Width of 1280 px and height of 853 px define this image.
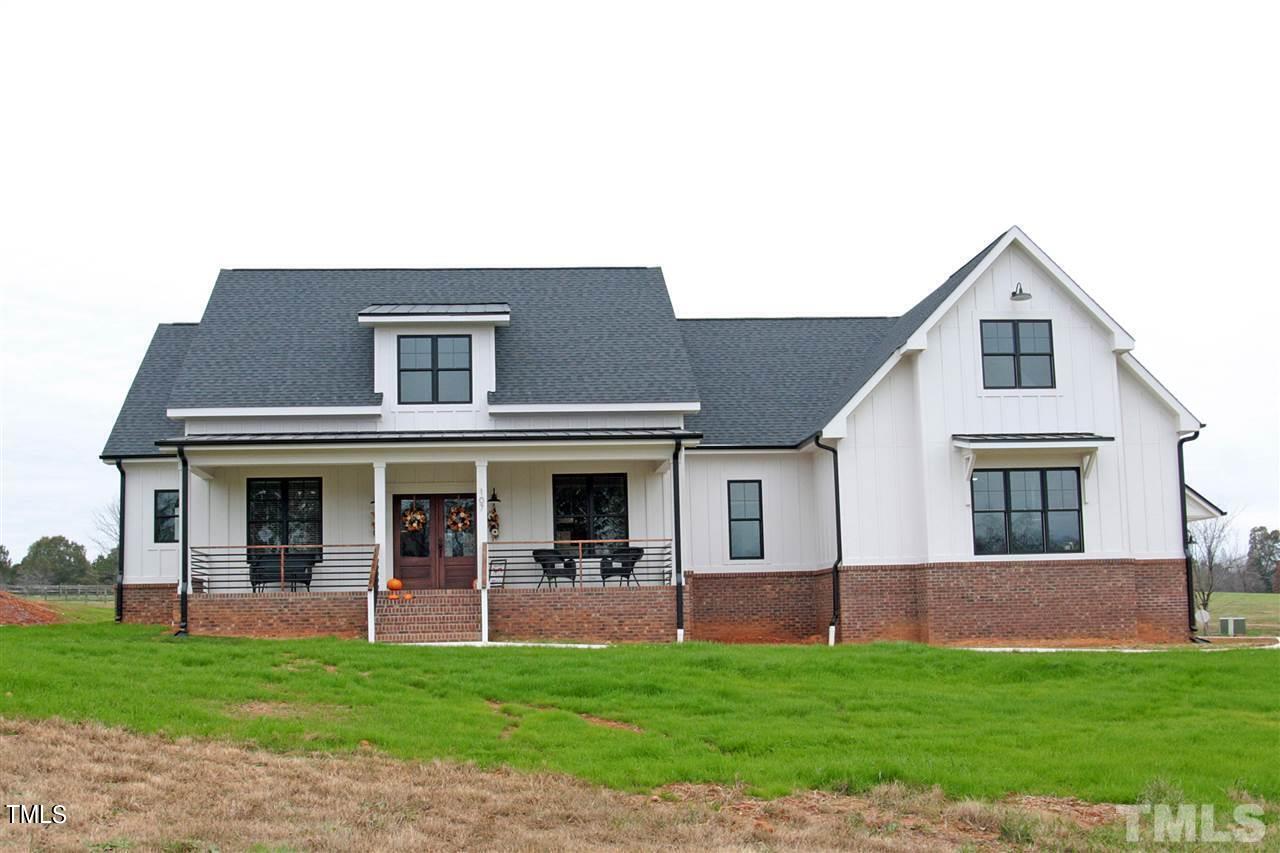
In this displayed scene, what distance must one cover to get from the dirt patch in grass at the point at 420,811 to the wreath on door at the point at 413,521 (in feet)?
44.1

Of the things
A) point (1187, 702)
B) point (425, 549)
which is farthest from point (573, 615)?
point (1187, 702)

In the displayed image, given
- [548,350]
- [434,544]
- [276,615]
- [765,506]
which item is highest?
[548,350]

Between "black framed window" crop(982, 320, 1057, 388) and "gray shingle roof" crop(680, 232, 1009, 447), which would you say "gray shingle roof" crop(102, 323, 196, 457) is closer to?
"gray shingle roof" crop(680, 232, 1009, 447)

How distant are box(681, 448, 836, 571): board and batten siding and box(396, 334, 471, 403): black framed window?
4.66 meters

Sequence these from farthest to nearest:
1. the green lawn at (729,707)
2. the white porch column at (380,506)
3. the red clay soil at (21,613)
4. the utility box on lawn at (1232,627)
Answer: the utility box on lawn at (1232,627)
the red clay soil at (21,613)
the white porch column at (380,506)
the green lawn at (729,707)

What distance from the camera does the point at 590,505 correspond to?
2639cm

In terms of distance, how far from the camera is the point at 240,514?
25.7 m

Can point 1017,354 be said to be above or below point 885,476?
above

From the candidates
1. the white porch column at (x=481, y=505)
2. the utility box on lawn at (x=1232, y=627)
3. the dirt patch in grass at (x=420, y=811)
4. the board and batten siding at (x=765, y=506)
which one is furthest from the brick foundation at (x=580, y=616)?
the utility box on lawn at (x=1232, y=627)

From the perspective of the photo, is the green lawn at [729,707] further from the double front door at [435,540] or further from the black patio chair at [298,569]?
the double front door at [435,540]

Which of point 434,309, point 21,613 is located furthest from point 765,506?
point 21,613

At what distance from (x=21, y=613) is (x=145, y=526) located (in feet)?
11.8

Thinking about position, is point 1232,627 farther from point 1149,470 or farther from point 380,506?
point 380,506

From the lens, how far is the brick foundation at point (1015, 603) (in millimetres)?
23812
